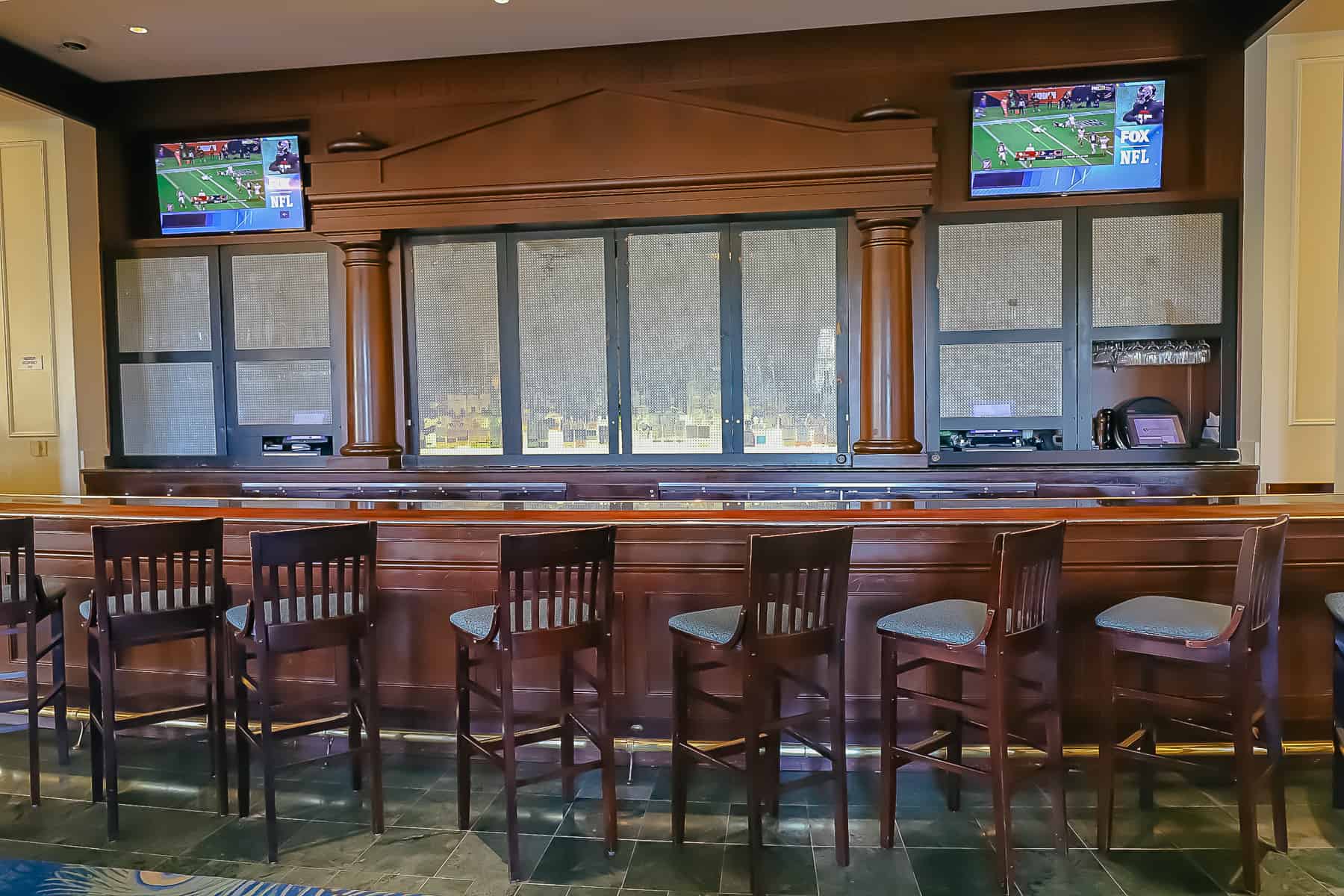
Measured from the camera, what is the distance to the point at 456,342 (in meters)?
5.18

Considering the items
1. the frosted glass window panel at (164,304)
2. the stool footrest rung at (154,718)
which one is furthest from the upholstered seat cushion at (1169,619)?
the frosted glass window panel at (164,304)

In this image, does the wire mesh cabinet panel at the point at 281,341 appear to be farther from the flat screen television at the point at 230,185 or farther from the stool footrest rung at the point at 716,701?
the stool footrest rung at the point at 716,701

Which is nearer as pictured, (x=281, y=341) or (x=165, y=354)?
(x=281, y=341)

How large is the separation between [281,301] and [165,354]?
3.11ft

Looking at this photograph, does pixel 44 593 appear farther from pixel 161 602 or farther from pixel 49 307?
pixel 49 307

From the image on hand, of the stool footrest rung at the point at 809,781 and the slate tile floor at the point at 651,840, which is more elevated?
the stool footrest rung at the point at 809,781

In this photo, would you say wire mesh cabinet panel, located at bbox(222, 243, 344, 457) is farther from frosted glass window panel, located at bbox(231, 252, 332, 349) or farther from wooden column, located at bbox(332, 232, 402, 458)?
wooden column, located at bbox(332, 232, 402, 458)

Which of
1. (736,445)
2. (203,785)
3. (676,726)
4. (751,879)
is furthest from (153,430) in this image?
(751,879)

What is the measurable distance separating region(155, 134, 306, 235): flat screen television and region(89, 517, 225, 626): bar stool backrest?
3377mm

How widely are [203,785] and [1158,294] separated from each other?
5362mm

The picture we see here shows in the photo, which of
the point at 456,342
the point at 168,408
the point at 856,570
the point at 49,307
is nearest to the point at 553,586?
the point at 856,570

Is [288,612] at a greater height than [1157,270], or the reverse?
[1157,270]

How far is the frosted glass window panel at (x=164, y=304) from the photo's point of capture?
5.45 meters

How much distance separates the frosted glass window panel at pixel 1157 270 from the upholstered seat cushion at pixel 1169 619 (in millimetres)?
2748
